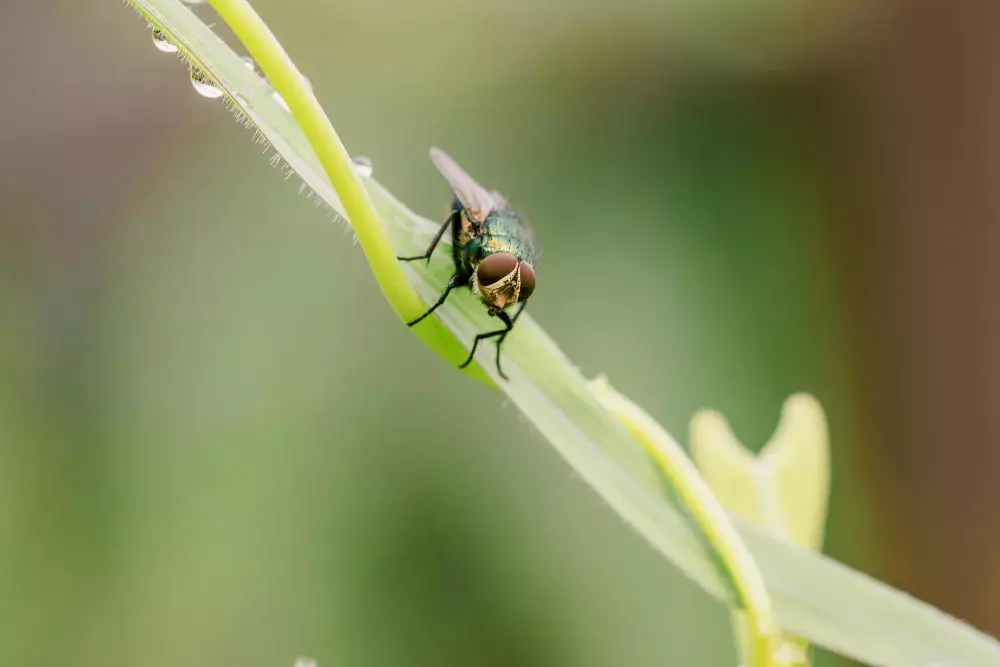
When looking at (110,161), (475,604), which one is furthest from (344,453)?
(110,161)

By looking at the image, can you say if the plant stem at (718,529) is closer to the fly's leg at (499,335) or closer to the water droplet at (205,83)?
the fly's leg at (499,335)

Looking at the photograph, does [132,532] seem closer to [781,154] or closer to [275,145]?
[275,145]

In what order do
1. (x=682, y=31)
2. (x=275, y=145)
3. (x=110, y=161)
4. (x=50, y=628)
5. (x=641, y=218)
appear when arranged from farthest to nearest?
(x=682, y=31) → (x=641, y=218) → (x=110, y=161) → (x=50, y=628) → (x=275, y=145)

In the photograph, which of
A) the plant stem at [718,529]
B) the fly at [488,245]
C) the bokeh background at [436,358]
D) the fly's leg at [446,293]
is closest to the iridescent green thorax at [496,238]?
the fly at [488,245]

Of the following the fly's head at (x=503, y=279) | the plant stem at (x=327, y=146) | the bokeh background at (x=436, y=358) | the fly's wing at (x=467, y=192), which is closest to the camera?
the plant stem at (x=327, y=146)

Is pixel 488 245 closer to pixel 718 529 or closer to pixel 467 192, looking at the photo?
pixel 467 192

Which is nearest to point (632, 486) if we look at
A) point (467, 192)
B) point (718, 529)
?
point (718, 529)

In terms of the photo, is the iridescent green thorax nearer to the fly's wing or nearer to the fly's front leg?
the fly's wing
